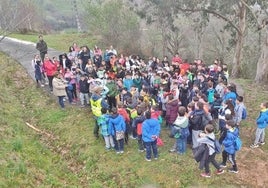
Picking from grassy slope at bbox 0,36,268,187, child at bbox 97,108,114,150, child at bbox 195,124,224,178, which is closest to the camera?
child at bbox 195,124,224,178

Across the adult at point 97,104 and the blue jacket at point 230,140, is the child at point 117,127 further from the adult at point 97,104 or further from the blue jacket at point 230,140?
the blue jacket at point 230,140

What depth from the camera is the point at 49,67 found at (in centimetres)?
1572

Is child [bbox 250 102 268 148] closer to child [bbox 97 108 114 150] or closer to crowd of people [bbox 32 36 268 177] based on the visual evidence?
crowd of people [bbox 32 36 268 177]

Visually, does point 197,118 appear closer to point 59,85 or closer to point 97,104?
point 97,104

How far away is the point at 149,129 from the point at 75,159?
3.08m

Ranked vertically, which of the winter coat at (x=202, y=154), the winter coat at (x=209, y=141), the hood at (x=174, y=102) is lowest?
the winter coat at (x=202, y=154)

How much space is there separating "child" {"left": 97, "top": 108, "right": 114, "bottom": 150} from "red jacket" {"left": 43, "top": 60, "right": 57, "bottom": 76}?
5202 mm

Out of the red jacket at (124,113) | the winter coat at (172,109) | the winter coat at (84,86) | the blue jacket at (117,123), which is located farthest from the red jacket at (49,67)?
the winter coat at (172,109)

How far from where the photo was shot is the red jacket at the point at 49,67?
1569cm

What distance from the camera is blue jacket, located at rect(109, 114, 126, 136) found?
10.7 m

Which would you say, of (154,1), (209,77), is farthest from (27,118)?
(154,1)

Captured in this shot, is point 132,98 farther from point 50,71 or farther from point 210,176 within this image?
point 50,71

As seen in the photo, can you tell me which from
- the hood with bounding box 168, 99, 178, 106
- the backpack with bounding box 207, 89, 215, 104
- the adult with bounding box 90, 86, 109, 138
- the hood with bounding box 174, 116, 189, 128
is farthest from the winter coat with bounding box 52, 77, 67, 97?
the hood with bounding box 174, 116, 189, 128

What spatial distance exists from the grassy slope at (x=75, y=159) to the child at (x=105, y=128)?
0.32m
